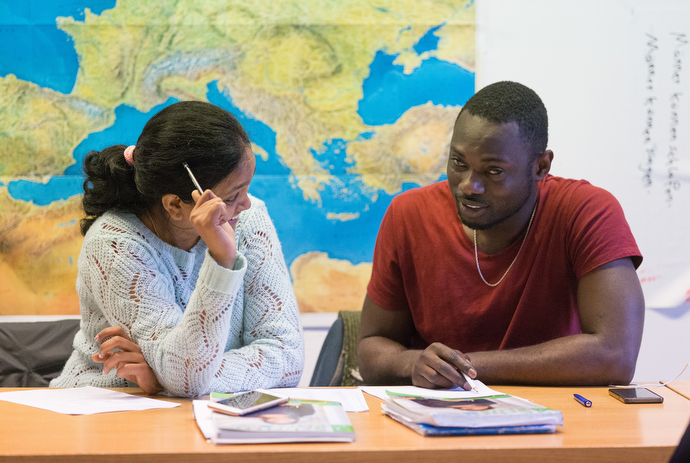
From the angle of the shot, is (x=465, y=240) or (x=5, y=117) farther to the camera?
(x=5, y=117)

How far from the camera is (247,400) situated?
110 cm

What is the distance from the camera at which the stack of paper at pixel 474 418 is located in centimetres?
99

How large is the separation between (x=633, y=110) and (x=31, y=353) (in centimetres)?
248

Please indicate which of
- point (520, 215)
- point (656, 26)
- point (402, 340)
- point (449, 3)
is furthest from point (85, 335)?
point (656, 26)

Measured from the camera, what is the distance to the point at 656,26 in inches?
103

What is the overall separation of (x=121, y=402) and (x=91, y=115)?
1.60m

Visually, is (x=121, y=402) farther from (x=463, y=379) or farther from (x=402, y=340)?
(x=402, y=340)

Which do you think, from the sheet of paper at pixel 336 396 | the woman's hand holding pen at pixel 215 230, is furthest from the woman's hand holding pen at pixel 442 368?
the woman's hand holding pen at pixel 215 230

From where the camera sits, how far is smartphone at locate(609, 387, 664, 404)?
1232 mm

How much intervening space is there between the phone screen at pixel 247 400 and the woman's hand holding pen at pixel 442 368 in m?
0.36

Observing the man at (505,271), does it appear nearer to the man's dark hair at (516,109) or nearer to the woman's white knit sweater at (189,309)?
the man's dark hair at (516,109)

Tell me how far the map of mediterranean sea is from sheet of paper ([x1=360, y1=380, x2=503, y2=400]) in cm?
127

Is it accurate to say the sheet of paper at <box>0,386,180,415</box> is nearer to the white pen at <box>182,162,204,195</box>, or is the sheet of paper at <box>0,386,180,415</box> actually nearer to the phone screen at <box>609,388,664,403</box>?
the white pen at <box>182,162,204,195</box>

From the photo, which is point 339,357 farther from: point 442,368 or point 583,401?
point 583,401
